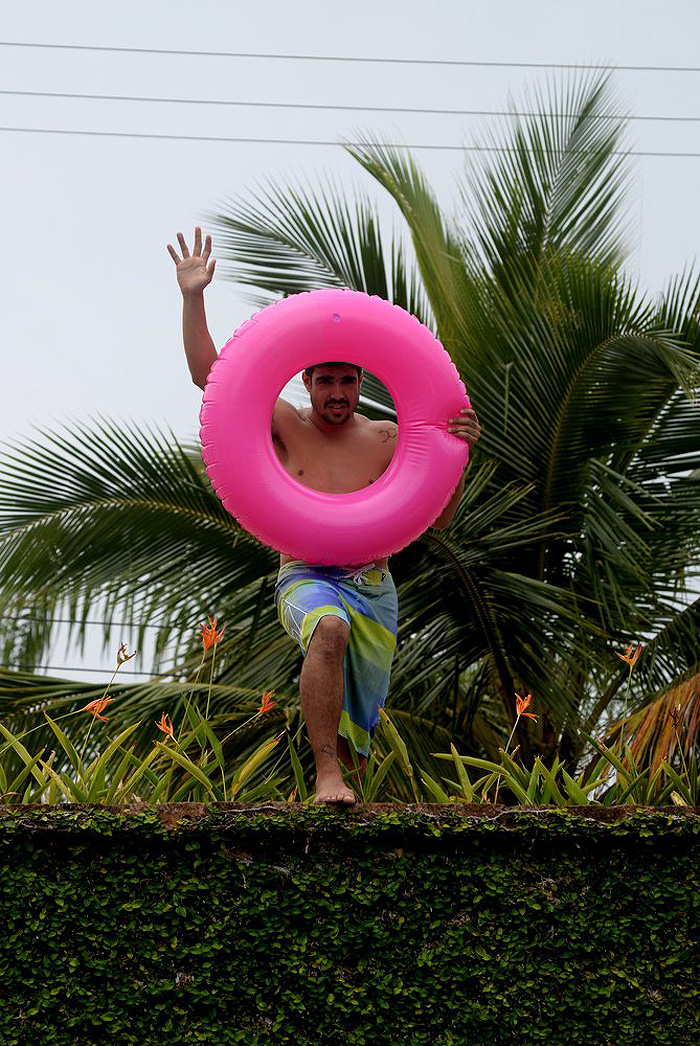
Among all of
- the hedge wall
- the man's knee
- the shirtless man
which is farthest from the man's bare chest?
the hedge wall

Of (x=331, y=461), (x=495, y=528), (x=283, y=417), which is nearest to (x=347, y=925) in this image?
(x=331, y=461)

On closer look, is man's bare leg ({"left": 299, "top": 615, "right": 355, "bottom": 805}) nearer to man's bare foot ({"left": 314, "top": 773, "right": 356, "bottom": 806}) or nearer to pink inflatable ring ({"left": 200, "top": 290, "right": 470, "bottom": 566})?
man's bare foot ({"left": 314, "top": 773, "right": 356, "bottom": 806})

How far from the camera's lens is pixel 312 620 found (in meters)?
3.44

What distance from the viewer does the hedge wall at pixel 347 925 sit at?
2877 millimetres

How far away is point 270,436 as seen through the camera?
3.71 m

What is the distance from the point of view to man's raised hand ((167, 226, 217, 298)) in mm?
3891

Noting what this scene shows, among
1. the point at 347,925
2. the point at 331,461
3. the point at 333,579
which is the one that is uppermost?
the point at 331,461

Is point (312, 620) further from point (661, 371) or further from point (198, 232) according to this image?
point (661, 371)

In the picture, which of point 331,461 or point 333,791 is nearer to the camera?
point 333,791

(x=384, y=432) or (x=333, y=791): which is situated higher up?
(x=384, y=432)

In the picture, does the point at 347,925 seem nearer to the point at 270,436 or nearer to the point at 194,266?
the point at 270,436

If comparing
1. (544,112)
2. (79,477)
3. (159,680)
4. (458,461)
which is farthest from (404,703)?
(544,112)

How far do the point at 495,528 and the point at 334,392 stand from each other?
2.94 metres

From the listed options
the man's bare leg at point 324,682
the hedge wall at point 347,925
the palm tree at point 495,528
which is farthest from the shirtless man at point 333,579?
the palm tree at point 495,528
